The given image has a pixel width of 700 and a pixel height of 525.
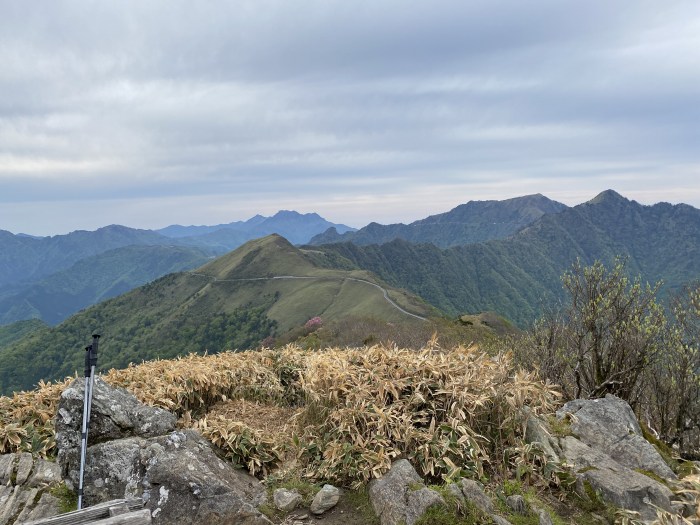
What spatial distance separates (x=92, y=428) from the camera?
319 inches

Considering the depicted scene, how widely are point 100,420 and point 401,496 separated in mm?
5605

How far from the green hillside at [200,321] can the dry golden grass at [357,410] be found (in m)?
113

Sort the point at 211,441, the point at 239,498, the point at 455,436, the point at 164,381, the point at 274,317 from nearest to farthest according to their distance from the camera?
the point at 239,498 → the point at 455,436 → the point at 211,441 → the point at 164,381 → the point at 274,317

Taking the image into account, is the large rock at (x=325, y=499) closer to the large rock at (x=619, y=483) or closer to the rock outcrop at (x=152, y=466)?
the rock outcrop at (x=152, y=466)

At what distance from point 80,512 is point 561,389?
36.7ft

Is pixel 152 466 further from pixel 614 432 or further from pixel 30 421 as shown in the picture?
pixel 614 432

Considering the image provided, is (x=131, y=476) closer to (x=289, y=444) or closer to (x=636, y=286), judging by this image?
(x=289, y=444)

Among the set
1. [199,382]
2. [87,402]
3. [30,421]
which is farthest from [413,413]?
[30,421]

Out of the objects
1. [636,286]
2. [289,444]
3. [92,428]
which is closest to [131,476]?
[92,428]

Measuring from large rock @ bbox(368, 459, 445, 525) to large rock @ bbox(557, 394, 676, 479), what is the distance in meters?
4.17

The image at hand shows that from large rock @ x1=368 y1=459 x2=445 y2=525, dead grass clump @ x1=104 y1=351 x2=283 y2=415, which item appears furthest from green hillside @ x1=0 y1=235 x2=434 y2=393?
large rock @ x1=368 y1=459 x2=445 y2=525

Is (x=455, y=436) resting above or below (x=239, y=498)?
above

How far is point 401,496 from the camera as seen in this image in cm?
696

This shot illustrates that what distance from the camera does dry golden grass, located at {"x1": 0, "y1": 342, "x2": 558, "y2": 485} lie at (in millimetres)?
7922
